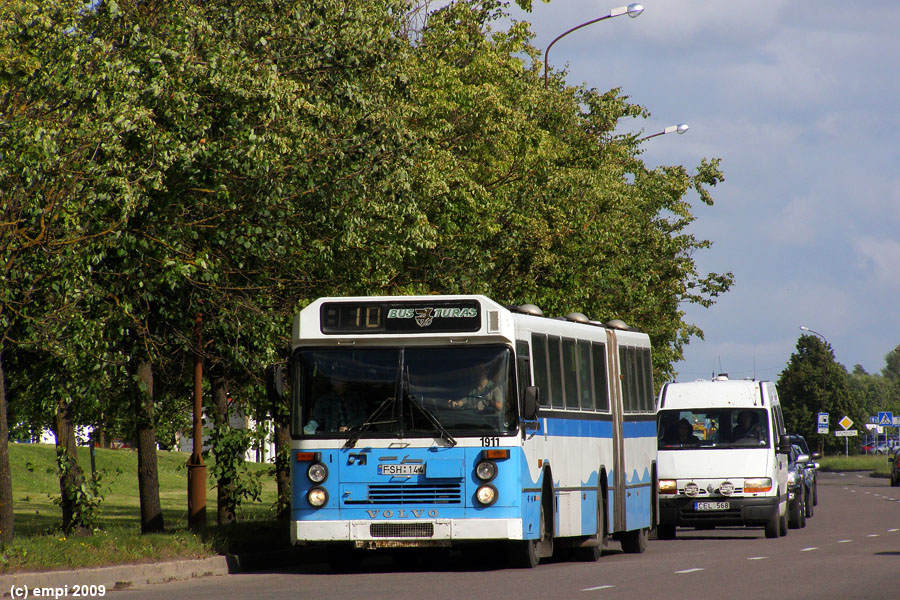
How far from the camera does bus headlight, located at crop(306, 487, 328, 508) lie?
16.6 meters

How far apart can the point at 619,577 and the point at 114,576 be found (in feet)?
17.2

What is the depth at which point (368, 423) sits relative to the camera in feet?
54.3

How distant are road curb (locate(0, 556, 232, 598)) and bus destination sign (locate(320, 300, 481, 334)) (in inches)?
113

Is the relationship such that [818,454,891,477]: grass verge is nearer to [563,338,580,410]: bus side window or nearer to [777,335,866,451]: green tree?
[777,335,866,451]: green tree

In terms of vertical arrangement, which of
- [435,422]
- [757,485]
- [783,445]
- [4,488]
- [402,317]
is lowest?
[757,485]

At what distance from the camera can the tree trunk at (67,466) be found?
20.4 metres

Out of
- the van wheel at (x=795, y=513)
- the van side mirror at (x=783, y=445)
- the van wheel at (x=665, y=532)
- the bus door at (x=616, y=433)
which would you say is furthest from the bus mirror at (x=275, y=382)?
the van wheel at (x=795, y=513)

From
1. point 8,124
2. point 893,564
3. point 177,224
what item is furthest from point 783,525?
point 8,124

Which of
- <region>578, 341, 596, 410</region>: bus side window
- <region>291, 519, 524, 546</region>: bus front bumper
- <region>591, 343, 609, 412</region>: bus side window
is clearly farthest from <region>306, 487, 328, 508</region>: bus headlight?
<region>591, 343, 609, 412</region>: bus side window

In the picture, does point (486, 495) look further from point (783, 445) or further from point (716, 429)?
point (783, 445)

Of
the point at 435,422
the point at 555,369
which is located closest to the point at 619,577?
the point at 435,422

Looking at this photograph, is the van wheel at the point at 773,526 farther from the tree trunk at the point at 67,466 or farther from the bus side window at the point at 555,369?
the tree trunk at the point at 67,466

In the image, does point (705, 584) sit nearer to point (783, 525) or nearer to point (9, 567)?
point (9, 567)

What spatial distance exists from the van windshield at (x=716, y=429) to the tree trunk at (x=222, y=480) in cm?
728
